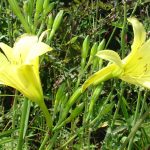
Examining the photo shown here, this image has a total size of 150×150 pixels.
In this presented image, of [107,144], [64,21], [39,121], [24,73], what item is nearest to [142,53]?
[24,73]

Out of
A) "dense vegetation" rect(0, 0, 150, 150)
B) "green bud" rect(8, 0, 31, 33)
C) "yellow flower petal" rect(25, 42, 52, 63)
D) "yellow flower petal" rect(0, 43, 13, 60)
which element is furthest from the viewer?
"dense vegetation" rect(0, 0, 150, 150)

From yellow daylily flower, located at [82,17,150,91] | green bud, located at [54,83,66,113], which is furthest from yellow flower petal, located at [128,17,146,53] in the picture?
green bud, located at [54,83,66,113]

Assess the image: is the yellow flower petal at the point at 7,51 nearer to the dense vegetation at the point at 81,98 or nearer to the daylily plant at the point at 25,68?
the daylily plant at the point at 25,68

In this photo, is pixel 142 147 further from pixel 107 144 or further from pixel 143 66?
pixel 143 66

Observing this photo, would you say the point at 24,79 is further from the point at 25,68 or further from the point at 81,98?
the point at 81,98

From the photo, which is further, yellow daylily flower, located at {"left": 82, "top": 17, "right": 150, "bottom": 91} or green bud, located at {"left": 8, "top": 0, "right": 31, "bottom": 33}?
green bud, located at {"left": 8, "top": 0, "right": 31, "bottom": 33}

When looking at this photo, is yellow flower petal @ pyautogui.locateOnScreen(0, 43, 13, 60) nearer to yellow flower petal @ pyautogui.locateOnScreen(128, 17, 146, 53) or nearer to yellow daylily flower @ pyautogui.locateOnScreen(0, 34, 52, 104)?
yellow daylily flower @ pyautogui.locateOnScreen(0, 34, 52, 104)

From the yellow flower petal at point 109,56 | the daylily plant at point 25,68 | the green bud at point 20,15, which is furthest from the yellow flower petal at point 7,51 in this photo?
the yellow flower petal at point 109,56

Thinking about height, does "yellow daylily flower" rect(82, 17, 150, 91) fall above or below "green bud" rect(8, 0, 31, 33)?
below
